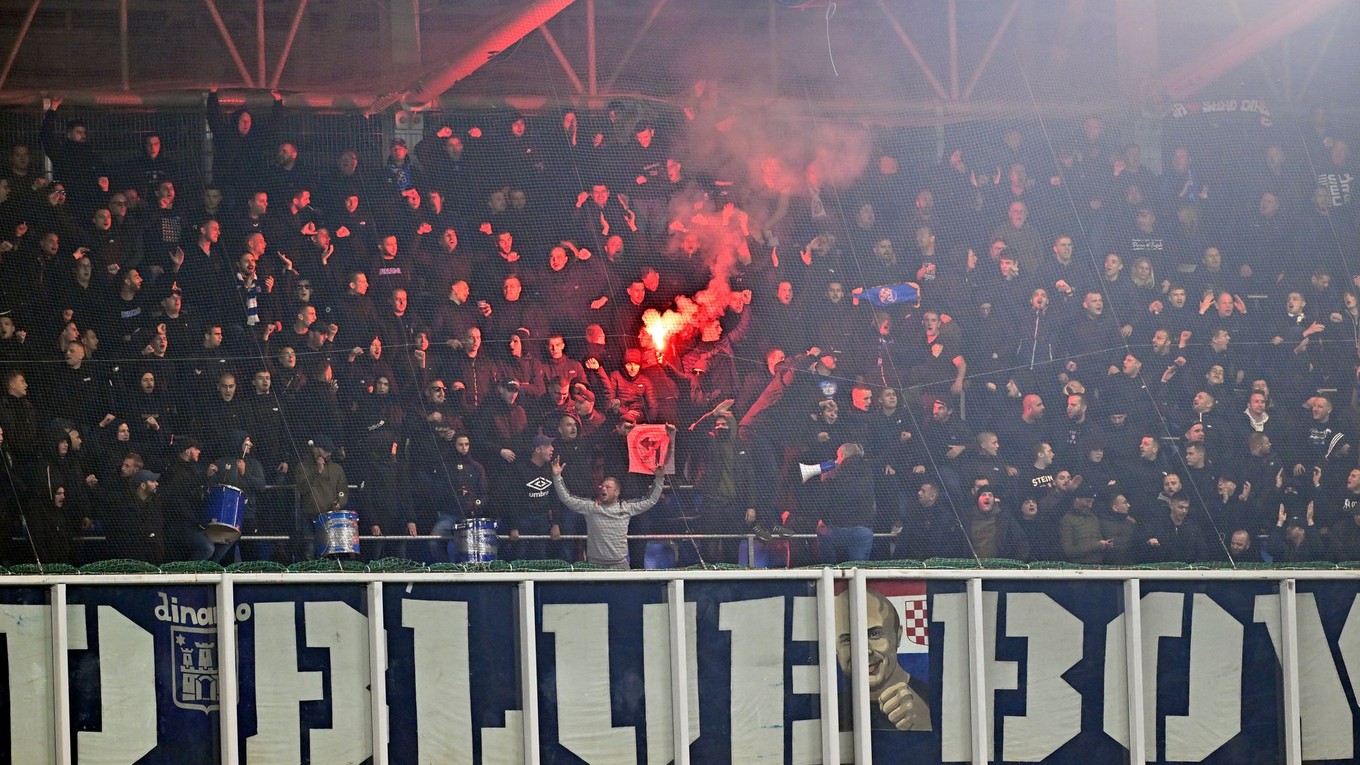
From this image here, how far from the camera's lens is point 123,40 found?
51.1 feet

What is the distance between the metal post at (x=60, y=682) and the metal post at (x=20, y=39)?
15.5 ft

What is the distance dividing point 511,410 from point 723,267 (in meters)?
2.27

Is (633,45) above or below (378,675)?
above

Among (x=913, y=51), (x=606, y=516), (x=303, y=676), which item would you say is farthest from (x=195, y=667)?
(x=913, y=51)

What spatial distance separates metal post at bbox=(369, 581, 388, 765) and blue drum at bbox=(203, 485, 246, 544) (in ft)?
4.74

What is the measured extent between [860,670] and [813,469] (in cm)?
188

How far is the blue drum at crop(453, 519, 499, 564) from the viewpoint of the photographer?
14.4m

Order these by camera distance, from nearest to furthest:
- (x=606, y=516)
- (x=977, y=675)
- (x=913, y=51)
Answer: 1. (x=977, y=675)
2. (x=606, y=516)
3. (x=913, y=51)

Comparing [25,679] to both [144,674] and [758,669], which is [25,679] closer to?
[144,674]

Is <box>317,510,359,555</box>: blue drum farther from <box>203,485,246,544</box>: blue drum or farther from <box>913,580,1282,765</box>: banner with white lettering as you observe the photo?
<box>913,580,1282,765</box>: banner with white lettering

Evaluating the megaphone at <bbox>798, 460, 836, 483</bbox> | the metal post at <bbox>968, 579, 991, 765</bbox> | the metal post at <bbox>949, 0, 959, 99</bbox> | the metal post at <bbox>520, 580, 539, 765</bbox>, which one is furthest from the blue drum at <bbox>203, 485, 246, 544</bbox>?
the metal post at <bbox>949, 0, 959, 99</bbox>

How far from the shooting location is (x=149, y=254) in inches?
580

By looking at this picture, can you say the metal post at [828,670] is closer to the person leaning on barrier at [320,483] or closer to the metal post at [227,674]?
the person leaning on barrier at [320,483]

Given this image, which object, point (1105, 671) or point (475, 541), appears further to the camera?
point (475, 541)
